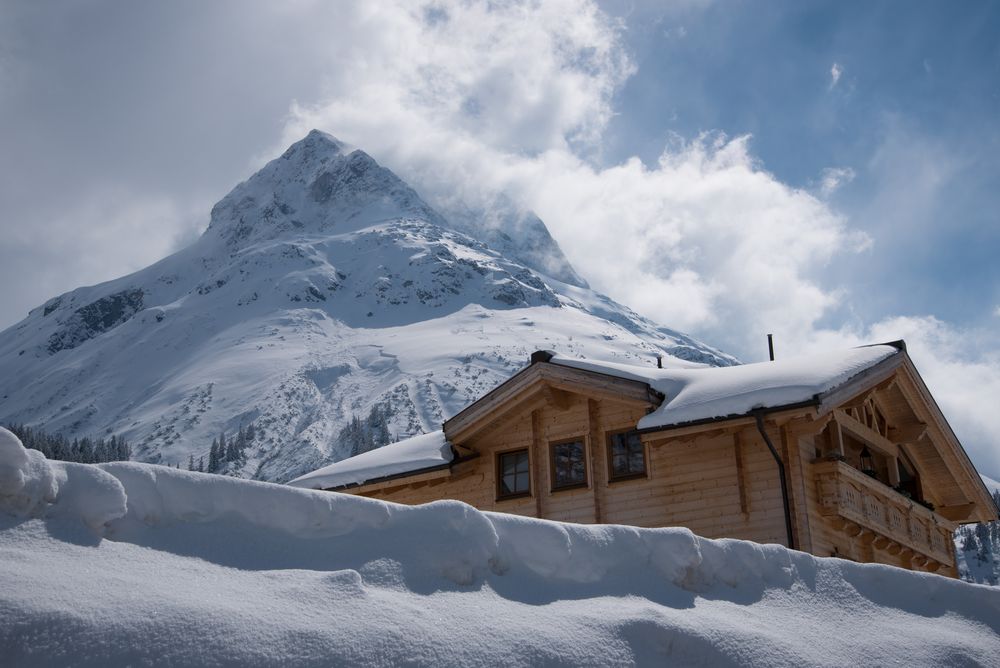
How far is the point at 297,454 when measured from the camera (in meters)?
137

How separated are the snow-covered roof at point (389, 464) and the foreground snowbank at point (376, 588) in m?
11.7

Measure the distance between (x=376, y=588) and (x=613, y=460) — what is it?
39.6 ft

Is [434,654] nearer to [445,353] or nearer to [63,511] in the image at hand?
[63,511]

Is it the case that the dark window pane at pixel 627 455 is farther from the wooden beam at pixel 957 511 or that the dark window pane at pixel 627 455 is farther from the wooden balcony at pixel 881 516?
the wooden beam at pixel 957 511

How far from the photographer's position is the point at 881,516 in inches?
666

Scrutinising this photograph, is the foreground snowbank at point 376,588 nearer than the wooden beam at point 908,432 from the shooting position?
Yes

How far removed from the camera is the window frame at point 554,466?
16797 millimetres

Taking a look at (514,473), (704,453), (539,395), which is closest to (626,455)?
(704,453)

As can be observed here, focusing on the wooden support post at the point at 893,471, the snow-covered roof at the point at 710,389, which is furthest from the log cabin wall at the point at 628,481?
the wooden support post at the point at 893,471

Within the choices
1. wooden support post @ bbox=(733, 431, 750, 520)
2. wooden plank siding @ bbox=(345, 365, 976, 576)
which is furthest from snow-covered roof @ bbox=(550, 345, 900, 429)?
wooden support post @ bbox=(733, 431, 750, 520)

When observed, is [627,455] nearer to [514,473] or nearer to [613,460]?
[613,460]

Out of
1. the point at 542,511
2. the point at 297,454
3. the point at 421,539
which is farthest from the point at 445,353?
the point at 421,539

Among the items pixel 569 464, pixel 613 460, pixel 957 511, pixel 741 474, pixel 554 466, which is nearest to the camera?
pixel 741 474

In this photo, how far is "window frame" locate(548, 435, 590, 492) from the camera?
16.8 metres
